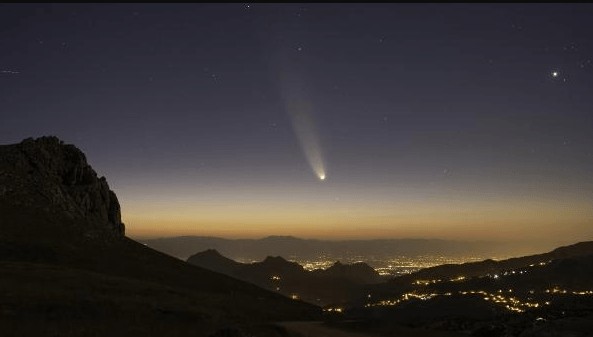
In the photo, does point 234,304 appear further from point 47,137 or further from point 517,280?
point 517,280

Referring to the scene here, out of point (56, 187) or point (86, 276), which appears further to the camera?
point (56, 187)

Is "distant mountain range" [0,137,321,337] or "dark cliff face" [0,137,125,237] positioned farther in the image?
"dark cliff face" [0,137,125,237]

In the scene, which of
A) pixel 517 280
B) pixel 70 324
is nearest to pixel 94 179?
pixel 70 324

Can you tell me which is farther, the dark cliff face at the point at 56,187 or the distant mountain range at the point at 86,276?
the dark cliff face at the point at 56,187

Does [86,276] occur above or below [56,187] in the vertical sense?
below
